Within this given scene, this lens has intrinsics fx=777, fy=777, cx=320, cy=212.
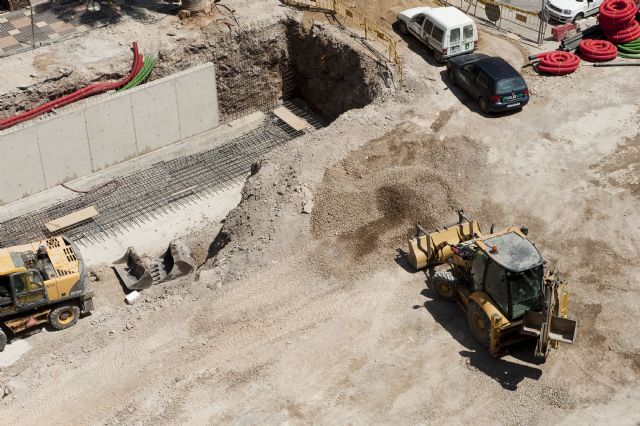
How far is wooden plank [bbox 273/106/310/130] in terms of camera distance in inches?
1232

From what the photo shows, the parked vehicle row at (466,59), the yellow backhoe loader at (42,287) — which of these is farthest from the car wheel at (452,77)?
the yellow backhoe loader at (42,287)

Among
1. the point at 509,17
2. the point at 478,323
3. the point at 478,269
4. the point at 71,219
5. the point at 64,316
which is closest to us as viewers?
the point at 478,269

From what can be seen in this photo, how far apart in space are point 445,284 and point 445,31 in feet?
40.2

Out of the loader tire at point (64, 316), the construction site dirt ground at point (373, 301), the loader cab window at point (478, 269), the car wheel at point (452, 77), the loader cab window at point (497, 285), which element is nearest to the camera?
the loader cab window at point (497, 285)

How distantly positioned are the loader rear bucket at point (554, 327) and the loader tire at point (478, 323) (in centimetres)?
99

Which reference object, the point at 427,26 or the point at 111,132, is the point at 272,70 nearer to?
the point at 427,26

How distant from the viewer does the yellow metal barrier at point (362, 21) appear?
2936 centimetres

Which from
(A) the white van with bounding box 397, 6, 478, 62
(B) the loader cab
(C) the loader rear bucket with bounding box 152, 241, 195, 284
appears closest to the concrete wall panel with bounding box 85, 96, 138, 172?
(C) the loader rear bucket with bounding box 152, 241, 195, 284

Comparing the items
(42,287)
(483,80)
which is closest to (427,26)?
(483,80)

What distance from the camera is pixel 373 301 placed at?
66.0ft

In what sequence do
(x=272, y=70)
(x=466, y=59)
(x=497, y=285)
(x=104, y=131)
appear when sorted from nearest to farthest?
(x=497, y=285) < (x=466, y=59) < (x=104, y=131) < (x=272, y=70)

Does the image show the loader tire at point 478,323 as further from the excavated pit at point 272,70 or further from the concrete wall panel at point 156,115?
the concrete wall panel at point 156,115

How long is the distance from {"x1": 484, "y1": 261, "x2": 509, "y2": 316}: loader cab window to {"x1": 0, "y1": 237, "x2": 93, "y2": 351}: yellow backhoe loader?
10.9 metres

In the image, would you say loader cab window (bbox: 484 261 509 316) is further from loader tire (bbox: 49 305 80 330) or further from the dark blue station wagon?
loader tire (bbox: 49 305 80 330)
